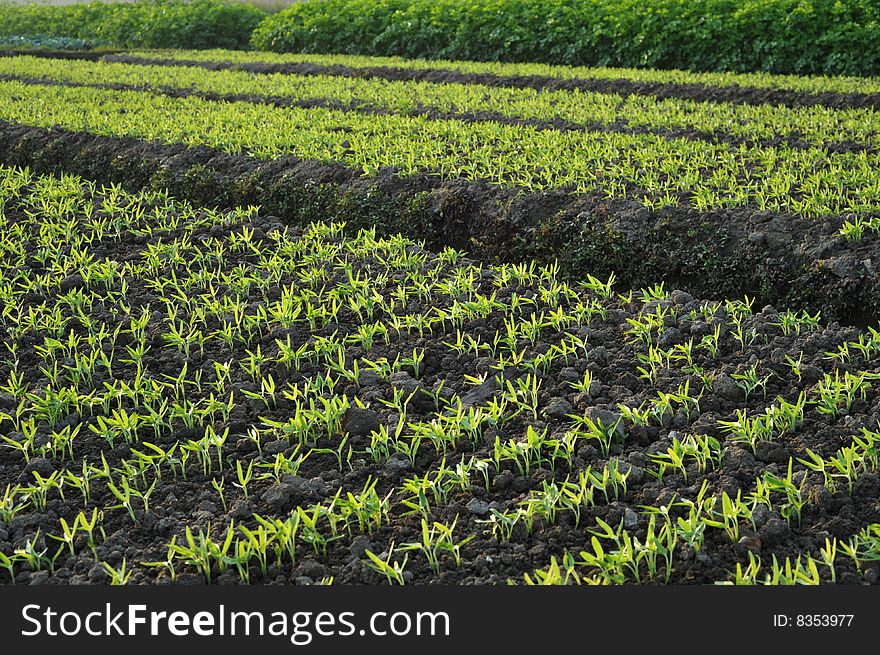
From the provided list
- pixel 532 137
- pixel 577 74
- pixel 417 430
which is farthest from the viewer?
pixel 577 74

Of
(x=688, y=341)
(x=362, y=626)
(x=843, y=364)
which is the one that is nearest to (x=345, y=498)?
(x=362, y=626)

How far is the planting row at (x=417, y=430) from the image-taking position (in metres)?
2.31

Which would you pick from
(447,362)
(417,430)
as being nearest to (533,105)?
(447,362)

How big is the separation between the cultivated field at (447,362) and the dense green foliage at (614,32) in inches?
232

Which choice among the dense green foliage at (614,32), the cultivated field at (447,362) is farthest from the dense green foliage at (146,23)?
the cultivated field at (447,362)

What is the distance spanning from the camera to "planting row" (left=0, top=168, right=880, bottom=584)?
7.57 ft

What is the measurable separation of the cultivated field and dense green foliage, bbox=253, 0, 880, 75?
5.89 metres

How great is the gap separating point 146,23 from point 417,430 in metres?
20.9

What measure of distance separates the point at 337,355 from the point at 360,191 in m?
2.44

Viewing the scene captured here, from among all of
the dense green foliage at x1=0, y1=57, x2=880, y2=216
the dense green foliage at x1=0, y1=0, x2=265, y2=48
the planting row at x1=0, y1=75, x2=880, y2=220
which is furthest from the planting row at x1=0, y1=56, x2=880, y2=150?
the dense green foliage at x1=0, y1=0, x2=265, y2=48

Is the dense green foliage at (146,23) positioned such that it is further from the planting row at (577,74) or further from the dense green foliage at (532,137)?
the dense green foliage at (532,137)

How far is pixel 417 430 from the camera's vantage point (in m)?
→ 2.84

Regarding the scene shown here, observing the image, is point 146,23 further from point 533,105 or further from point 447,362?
point 447,362

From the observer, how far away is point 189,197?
6.42 m
